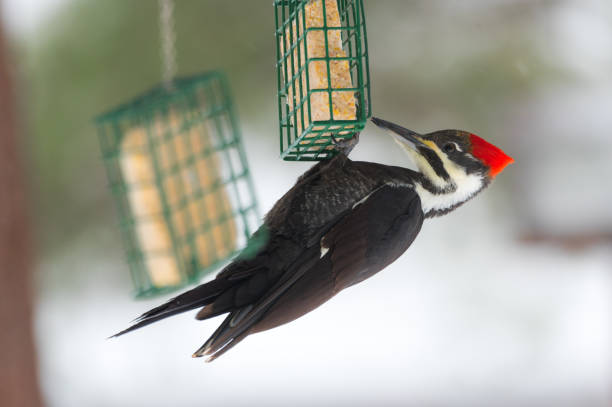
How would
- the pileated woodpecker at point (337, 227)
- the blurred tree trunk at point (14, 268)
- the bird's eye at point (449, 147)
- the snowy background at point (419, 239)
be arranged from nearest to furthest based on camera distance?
the pileated woodpecker at point (337, 227) → the bird's eye at point (449, 147) → the blurred tree trunk at point (14, 268) → the snowy background at point (419, 239)

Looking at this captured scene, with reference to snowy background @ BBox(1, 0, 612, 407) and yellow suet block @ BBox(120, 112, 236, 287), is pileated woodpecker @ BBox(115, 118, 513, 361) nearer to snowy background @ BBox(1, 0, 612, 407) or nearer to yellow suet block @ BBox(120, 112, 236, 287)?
yellow suet block @ BBox(120, 112, 236, 287)

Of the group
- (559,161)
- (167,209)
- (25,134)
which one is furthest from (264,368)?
(167,209)

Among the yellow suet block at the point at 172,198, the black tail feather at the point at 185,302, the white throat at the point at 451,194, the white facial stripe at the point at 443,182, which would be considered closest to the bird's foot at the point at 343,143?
the white facial stripe at the point at 443,182

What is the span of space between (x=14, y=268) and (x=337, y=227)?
9.93ft

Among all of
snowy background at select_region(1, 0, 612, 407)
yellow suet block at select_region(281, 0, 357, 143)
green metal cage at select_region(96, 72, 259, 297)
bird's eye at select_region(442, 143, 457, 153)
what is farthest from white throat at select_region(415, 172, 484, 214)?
snowy background at select_region(1, 0, 612, 407)

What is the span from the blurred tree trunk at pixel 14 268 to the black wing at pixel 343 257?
293 cm

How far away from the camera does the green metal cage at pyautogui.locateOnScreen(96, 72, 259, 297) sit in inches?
90.4

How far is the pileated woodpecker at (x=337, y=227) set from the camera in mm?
2578

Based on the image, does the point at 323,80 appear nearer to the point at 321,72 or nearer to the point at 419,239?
the point at 321,72

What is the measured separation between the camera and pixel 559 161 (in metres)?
6.21

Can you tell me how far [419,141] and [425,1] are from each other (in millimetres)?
3290

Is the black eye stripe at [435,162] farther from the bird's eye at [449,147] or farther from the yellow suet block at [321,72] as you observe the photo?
the yellow suet block at [321,72]

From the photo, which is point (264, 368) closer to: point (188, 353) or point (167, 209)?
point (188, 353)

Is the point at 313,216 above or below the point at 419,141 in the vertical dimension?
below
